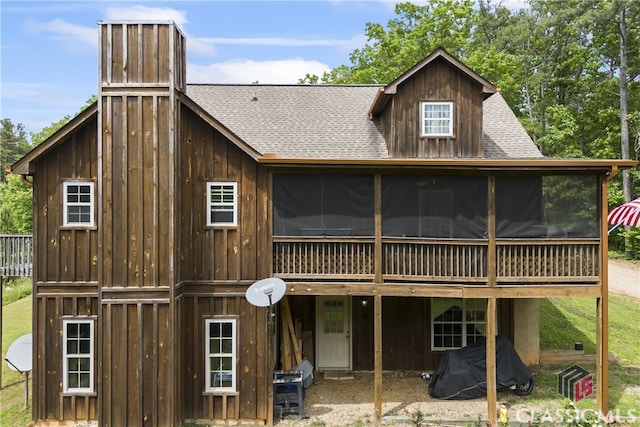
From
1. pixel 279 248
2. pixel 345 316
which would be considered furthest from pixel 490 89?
pixel 345 316

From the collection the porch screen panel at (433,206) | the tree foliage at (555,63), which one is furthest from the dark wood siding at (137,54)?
the tree foliage at (555,63)

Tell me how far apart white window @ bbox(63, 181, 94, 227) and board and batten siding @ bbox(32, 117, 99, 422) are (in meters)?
0.12

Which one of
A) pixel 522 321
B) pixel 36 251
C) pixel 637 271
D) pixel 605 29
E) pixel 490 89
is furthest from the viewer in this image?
pixel 605 29

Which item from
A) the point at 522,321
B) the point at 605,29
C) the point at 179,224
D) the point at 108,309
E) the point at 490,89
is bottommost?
the point at 522,321

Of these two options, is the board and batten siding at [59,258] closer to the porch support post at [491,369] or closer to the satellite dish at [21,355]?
the satellite dish at [21,355]

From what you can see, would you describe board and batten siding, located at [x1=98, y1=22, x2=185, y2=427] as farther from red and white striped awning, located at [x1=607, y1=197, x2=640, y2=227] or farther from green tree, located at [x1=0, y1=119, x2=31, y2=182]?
green tree, located at [x1=0, y1=119, x2=31, y2=182]

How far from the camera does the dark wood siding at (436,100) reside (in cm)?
1102

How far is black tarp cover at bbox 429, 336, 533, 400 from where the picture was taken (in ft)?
35.3

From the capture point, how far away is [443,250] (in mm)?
10117

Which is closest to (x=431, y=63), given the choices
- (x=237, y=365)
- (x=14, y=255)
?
(x=237, y=365)

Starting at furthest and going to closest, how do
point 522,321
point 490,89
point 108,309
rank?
point 522,321 → point 490,89 → point 108,309

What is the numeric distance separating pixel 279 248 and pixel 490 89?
21.3 ft

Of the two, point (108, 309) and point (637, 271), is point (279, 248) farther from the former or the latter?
point (637, 271)

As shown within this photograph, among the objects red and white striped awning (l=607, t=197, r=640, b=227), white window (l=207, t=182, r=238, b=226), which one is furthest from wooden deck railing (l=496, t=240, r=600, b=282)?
red and white striped awning (l=607, t=197, r=640, b=227)
